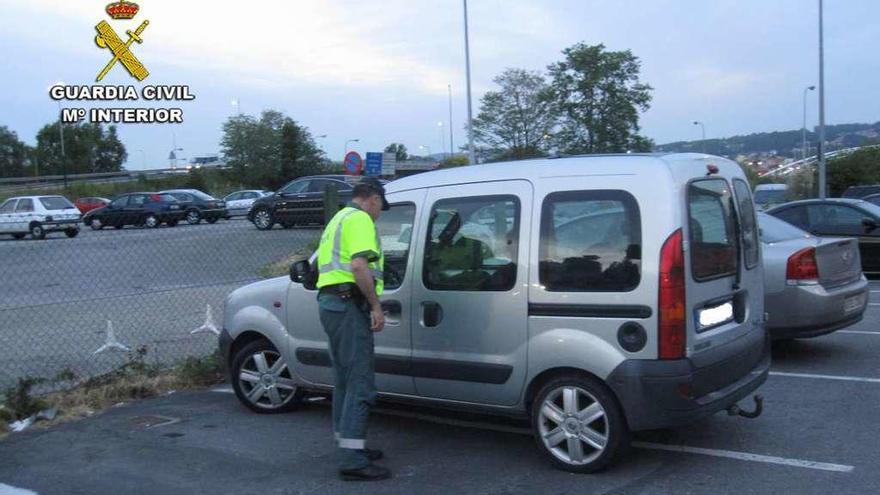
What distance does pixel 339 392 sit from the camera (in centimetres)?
562

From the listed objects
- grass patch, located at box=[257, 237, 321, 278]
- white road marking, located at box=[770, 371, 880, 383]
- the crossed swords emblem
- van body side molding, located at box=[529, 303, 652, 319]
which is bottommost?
white road marking, located at box=[770, 371, 880, 383]

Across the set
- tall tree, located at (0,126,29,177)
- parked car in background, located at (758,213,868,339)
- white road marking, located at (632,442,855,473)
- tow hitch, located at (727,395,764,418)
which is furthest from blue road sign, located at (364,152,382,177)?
tall tree, located at (0,126,29,177)

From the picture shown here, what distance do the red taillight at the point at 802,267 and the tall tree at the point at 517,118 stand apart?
17.8 metres

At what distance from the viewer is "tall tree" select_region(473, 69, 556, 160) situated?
27.0m

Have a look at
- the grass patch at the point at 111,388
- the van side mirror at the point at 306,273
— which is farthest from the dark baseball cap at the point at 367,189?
the grass patch at the point at 111,388

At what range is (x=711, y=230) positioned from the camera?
5348mm

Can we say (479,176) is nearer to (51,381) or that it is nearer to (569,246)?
(569,246)

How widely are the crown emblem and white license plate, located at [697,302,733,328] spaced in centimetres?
1521

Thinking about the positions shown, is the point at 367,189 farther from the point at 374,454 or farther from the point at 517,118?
the point at 517,118

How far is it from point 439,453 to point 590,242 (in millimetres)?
1827

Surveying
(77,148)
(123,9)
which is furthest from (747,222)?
(77,148)

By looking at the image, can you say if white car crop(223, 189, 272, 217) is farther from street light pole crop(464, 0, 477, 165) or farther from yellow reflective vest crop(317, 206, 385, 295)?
yellow reflective vest crop(317, 206, 385, 295)

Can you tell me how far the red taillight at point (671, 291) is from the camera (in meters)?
4.92

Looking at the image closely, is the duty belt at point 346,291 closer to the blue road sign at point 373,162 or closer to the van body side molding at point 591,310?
the van body side molding at point 591,310
